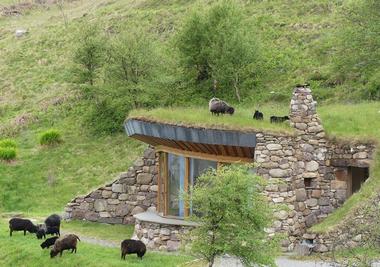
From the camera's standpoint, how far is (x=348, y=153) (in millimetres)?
20938

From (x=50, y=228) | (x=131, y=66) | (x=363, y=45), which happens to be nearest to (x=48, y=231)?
(x=50, y=228)

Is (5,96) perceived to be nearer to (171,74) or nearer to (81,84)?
(81,84)

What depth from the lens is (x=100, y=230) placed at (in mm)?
24359

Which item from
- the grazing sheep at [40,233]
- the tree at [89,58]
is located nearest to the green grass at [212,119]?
the grazing sheep at [40,233]

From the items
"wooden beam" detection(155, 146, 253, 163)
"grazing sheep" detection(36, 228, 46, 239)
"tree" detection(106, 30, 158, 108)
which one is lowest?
"grazing sheep" detection(36, 228, 46, 239)

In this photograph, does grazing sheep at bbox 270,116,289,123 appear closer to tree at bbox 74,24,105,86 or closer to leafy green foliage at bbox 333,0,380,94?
leafy green foliage at bbox 333,0,380,94

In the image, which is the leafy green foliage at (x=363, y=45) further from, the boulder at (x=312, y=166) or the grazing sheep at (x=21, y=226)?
the grazing sheep at (x=21, y=226)

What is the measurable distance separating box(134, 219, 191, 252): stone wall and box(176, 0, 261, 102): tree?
16.5m

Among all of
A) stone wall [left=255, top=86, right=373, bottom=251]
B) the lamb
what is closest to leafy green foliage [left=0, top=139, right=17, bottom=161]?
the lamb

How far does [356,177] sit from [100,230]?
8.93m

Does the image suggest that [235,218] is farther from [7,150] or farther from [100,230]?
[7,150]

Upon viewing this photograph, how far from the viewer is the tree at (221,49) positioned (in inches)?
1443

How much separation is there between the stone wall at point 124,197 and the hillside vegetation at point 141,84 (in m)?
5.58

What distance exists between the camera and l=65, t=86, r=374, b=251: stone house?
66.0 ft
